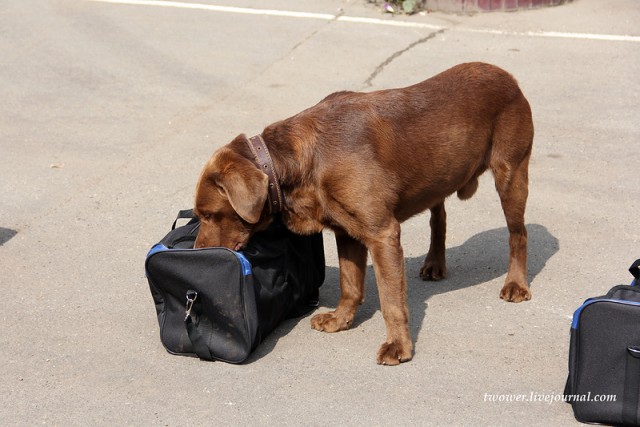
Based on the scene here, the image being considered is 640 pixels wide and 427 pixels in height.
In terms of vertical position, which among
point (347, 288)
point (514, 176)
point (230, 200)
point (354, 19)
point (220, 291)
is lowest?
point (354, 19)

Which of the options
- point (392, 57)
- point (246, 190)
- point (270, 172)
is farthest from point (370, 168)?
point (392, 57)

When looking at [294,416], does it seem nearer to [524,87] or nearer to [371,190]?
[371,190]

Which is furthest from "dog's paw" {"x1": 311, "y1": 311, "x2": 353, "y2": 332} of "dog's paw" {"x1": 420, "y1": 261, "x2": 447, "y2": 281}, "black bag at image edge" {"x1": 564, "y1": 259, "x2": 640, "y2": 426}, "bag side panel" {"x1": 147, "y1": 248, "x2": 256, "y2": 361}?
"black bag at image edge" {"x1": 564, "y1": 259, "x2": 640, "y2": 426}

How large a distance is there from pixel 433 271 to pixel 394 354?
3.94 feet

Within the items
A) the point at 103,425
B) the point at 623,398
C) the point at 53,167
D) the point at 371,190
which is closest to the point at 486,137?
the point at 371,190

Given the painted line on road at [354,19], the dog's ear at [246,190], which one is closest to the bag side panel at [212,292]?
the dog's ear at [246,190]

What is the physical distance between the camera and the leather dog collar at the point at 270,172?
15.9ft

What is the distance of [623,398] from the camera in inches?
161

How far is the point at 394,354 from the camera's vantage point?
4926 mm

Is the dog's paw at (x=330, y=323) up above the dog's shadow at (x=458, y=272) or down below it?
above

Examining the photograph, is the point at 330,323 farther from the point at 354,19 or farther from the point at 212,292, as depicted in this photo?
the point at 354,19

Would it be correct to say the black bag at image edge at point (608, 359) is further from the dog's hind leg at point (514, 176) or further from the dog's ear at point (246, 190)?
the dog's ear at point (246, 190)

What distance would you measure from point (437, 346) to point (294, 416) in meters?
1.02

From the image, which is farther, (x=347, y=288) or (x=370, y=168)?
(x=347, y=288)
